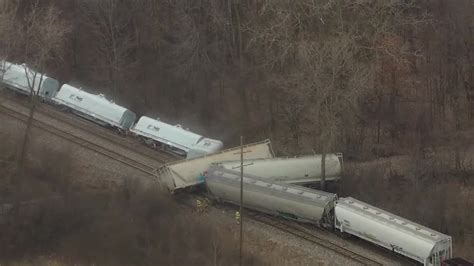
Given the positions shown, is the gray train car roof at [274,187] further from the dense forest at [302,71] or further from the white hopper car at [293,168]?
the dense forest at [302,71]

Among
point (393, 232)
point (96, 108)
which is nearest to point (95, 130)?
point (96, 108)

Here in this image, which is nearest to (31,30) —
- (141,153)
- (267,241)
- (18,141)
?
(18,141)

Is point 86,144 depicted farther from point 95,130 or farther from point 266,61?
point 266,61

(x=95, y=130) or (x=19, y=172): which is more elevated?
(x=95, y=130)

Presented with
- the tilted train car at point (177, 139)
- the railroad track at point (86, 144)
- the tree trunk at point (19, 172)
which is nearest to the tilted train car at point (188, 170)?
the tilted train car at point (177, 139)

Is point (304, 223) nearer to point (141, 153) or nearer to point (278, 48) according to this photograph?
point (141, 153)

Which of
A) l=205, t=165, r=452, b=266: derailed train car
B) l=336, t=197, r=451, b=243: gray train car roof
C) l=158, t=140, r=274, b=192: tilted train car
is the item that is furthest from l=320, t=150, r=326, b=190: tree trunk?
l=158, t=140, r=274, b=192: tilted train car
